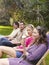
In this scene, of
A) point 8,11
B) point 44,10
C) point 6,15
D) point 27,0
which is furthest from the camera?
point 6,15

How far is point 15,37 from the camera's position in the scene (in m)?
10.1

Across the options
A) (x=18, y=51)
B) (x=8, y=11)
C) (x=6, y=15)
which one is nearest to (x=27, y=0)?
(x=8, y=11)

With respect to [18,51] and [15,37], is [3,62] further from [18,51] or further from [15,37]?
[15,37]

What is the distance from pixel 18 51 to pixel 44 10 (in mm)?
14832

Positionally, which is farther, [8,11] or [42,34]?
[8,11]

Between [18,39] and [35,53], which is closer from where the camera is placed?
[35,53]

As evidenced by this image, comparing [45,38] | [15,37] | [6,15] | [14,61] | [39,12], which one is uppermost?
→ [45,38]

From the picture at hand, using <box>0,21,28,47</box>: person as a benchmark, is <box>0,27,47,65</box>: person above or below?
above

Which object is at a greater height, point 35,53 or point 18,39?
point 35,53

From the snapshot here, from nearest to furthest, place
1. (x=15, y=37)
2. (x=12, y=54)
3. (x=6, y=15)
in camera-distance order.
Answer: (x=12, y=54)
(x=15, y=37)
(x=6, y=15)

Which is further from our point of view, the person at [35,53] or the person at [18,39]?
the person at [18,39]

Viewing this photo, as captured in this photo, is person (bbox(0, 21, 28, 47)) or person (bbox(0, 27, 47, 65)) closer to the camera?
person (bbox(0, 27, 47, 65))

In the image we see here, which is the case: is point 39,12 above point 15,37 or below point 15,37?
below

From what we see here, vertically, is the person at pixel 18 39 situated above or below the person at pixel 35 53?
below
